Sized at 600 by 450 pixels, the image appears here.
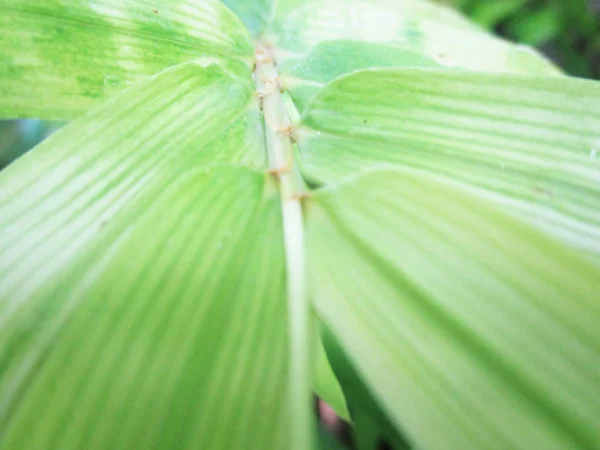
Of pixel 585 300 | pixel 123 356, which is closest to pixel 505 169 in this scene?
pixel 585 300

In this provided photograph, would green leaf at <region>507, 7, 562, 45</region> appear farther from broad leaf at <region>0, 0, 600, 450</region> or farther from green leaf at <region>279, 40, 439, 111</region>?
broad leaf at <region>0, 0, 600, 450</region>

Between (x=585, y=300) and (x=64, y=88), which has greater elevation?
(x=64, y=88)

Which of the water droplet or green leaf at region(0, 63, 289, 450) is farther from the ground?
→ the water droplet

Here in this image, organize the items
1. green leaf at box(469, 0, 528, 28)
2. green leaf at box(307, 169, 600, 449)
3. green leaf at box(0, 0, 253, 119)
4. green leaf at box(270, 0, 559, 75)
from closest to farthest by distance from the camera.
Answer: green leaf at box(307, 169, 600, 449)
green leaf at box(0, 0, 253, 119)
green leaf at box(270, 0, 559, 75)
green leaf at box(469, 0, 528, 28)

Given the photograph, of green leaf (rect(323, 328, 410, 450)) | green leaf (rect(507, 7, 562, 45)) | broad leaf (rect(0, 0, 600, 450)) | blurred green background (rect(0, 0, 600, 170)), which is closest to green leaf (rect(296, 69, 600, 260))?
broad leaf (rect(0, 0, 600, 450))

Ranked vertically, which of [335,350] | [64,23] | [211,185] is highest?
[64,23]

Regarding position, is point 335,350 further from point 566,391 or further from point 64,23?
point 64,23
